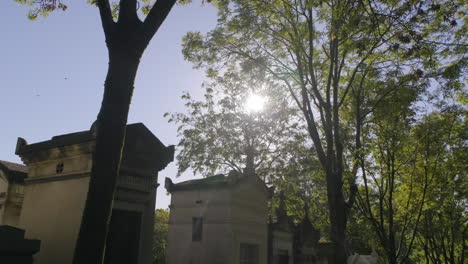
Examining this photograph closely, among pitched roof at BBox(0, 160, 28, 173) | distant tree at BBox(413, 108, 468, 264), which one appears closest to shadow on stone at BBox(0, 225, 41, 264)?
pitched roof at BBox(0, 160, 28, 173)

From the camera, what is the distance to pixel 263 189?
611 inches

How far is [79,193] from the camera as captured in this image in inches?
305

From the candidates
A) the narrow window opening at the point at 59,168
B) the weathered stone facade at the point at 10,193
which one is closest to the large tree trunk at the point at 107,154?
the narrow window opening at the point at 59,168

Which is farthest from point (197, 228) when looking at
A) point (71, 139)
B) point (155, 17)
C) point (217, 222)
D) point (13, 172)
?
point (155, 17)

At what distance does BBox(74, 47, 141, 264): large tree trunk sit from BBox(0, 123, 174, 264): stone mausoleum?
3.85 meters

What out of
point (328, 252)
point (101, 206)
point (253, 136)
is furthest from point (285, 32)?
point (328, 252)

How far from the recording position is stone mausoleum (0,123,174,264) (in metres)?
7.73

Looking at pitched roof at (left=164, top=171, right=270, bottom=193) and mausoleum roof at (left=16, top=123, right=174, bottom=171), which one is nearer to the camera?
mausoleum roof at (left=16, top=123, right=174, bottom=171)

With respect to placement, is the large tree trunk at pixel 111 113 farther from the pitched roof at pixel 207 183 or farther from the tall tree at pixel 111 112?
the pitched roof at pixel 207 183

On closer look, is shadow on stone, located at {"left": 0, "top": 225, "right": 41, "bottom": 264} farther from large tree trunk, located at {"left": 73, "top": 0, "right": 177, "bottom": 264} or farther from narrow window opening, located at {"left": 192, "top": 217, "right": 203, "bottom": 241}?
narrow window opening, located at {"left": 192, "top": 217, "right": 203, "bottom": 241}

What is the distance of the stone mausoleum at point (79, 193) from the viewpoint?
305 inches

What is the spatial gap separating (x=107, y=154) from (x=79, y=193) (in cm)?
426

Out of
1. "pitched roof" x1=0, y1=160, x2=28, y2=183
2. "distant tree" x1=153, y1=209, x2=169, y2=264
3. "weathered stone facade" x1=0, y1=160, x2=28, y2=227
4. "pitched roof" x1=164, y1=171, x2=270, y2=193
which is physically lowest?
"distant tree" x1=153, y1=209, x2=169, y2=264

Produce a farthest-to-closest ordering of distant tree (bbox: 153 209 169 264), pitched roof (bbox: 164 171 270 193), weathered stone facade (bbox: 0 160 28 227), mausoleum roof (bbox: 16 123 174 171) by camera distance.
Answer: distant tree (bbox: 153 209 169 264) → pitched roof (bbox: 164 171 270 193) → weathered stone facade (bbox: 0 160 28 227) → mausoleum roof (bbox: 16 123 174 171)
